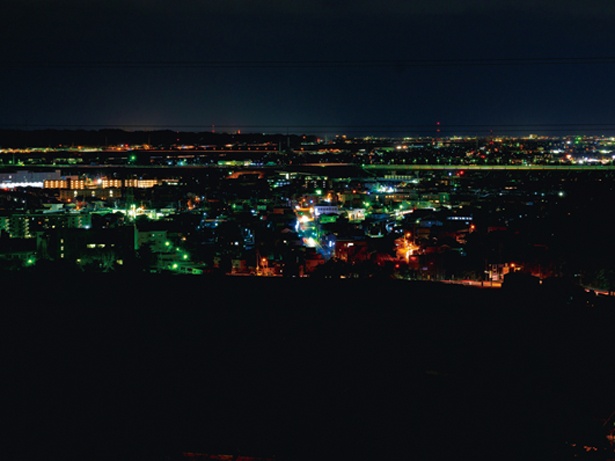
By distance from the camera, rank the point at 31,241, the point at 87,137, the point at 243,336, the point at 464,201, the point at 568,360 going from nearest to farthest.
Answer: the point at 568,360
the point at 243,336
the point at 87,137
the point at 31,241
the point at 464,201

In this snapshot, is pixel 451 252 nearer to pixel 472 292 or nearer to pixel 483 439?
pixel 472 292

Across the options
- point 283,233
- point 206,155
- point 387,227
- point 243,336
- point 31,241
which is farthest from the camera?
point 387,227

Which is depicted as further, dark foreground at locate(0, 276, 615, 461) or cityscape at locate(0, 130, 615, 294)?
cityscape at locate(0, 130, 615, 294)

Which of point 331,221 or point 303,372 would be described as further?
point 331,221

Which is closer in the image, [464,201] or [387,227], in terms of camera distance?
[387,227]

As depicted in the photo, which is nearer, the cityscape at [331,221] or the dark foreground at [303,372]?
the dark foreground at [303,372]

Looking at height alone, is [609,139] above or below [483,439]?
above

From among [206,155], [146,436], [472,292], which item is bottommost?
[146,436]

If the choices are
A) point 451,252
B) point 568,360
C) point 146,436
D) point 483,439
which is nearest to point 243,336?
point 146,436
